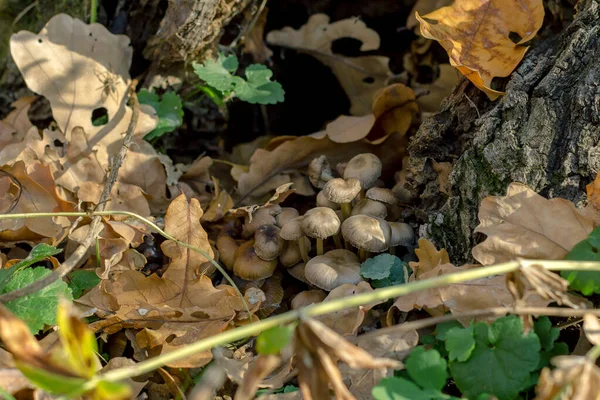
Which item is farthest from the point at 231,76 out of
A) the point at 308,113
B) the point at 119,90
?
the point at 308,113

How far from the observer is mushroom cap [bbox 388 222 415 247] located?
2551 mm

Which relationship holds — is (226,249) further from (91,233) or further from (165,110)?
(165,110)

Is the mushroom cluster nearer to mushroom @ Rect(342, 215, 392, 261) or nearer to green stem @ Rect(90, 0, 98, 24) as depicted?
mushroom @ Rect(342, 215, 392, 261)

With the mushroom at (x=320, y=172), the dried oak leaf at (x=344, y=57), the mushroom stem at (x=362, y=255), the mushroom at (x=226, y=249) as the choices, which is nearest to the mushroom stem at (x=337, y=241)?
the mushroom stem at (x=362, y=255)

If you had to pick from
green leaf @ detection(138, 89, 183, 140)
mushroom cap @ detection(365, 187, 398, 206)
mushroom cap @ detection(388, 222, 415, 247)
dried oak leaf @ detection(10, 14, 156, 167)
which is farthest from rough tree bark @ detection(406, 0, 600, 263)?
dried oak leaf @ detection(10, 14, 156, 167)

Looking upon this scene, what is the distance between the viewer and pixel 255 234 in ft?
Answer: 8.75

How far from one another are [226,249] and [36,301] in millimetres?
863

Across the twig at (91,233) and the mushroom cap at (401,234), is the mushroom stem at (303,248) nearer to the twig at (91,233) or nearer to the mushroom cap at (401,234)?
the mushroom cap at (401,234)

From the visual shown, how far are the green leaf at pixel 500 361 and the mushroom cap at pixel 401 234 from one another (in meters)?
0.79

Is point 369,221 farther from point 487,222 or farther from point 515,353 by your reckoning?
point 515,353

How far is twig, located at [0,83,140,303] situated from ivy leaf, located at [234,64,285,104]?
22.7 inches

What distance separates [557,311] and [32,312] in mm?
1687

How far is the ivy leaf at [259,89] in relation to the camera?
3221 mm

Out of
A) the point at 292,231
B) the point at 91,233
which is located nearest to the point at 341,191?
the point at 292,231
